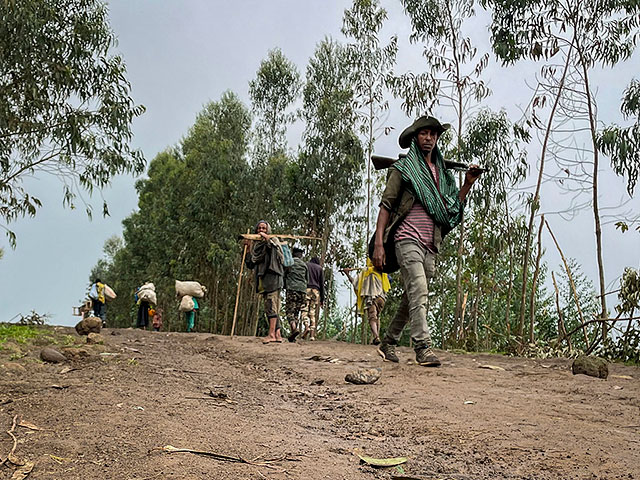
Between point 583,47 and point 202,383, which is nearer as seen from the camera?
point 202,383

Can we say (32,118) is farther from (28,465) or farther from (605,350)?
(28,465)

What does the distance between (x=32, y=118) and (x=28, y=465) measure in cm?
1487

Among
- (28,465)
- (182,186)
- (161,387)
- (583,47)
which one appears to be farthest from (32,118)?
(182,186)

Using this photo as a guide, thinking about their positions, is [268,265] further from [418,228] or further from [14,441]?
[14,441]

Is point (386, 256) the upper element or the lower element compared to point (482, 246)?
lower

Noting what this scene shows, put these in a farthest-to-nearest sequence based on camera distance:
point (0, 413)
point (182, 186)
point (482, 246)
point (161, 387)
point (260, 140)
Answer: point (182, 186), point (260, 140), point (482, 246), point (161, 387), point (0, 413)

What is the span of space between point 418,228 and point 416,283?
507 mm

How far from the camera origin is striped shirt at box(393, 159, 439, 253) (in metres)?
5.88

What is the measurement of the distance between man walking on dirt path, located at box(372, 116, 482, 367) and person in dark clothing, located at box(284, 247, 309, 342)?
564cm

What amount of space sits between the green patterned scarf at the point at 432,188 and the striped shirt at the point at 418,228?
7 cm

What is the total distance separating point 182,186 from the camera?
109 feet

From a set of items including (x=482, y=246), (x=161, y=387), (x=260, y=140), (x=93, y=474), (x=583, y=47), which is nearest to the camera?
(x=93, y=474)

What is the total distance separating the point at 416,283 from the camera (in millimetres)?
5730

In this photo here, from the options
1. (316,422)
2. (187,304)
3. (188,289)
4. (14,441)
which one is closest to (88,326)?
(187,304)
